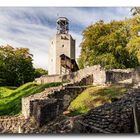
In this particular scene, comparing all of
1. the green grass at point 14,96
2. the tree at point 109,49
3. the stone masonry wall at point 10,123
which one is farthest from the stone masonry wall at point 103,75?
the stone masonry wall at point 10,123

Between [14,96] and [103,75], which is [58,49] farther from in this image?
[103,75]

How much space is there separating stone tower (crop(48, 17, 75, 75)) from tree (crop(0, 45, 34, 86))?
0.49 m

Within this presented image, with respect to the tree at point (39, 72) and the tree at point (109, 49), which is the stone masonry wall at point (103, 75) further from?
the tree at point (39, 72)

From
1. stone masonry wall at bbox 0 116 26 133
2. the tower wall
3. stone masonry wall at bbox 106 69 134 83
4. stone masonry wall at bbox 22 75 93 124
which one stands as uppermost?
the tower wall

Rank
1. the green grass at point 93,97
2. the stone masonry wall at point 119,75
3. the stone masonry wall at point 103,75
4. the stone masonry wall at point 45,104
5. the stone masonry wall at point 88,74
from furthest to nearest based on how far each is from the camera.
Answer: the stone masonry wall at point 119,75 → the stone masonry wall at point 103,75 → the stone masonry wall at point 88,74 → the green grass at point 93,97 → the stone masonry wall at point 45,104

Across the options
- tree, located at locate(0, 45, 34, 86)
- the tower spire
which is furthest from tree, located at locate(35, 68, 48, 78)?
the tower spire

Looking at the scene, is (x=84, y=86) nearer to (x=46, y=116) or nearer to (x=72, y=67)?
(x=72, y=67)

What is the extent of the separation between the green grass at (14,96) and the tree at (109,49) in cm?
198

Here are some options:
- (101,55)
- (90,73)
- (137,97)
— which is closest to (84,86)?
(90,73)

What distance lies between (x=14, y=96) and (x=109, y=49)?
14.3ft

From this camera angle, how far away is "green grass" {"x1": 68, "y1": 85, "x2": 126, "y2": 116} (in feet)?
34.9

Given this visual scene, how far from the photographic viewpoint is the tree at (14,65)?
1053cm

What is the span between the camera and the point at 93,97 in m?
11.5

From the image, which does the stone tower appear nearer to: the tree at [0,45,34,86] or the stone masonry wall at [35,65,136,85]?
the tree at [0,45,34,86]
